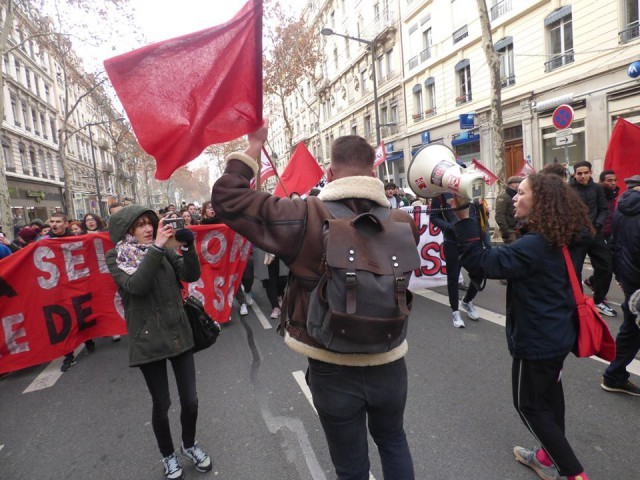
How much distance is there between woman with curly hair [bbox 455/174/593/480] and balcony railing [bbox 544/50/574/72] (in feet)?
50.9

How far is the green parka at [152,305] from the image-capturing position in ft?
8.38

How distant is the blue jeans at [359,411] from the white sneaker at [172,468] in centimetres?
142

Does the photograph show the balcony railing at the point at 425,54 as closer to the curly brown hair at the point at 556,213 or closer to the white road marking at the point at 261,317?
the white road marking at the point at 261,317

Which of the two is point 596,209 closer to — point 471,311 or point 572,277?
point 471,311

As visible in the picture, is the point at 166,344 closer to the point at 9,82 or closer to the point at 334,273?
the point at 334,273

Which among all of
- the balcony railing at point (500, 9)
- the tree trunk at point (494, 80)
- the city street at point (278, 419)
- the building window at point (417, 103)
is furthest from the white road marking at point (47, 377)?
the building window at point (417, 103)

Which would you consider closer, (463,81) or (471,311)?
(471,311)

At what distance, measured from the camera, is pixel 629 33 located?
40.5ft

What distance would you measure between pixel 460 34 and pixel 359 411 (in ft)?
71.6

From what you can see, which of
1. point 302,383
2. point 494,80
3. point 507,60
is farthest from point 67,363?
point 507,60

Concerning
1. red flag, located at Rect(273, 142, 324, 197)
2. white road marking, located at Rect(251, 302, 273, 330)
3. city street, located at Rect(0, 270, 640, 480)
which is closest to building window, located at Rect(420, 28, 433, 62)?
red flag, located at Rect(273, 142, 324, 197)

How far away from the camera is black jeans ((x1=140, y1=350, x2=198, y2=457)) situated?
2654 mm

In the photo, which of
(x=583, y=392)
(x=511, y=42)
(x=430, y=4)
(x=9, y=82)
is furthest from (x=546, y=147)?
(x=9, y=82)

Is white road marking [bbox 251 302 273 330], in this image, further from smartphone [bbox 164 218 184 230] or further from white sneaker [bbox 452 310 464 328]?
smartphone [bbox 164 218 184 230]
